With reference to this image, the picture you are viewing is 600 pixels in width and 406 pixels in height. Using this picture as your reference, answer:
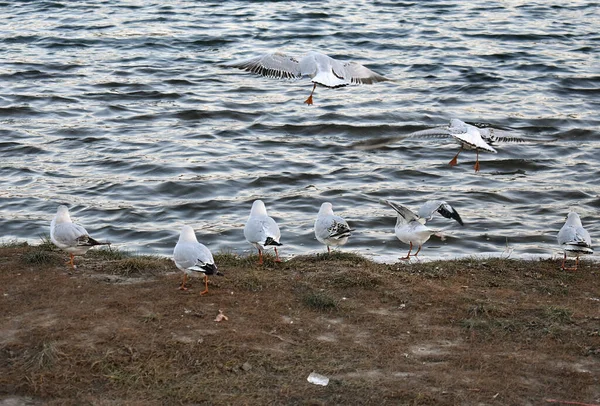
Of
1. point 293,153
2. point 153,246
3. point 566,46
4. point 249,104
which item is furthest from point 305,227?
point 566,46

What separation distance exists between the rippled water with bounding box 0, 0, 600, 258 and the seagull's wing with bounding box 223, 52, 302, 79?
166cm

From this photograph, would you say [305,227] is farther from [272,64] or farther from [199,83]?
[199,83]

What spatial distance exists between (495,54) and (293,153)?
25.5 feet

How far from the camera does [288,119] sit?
1648cm

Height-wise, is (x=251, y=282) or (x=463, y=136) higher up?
(x=463, y=136)

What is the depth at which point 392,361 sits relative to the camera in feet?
20.2

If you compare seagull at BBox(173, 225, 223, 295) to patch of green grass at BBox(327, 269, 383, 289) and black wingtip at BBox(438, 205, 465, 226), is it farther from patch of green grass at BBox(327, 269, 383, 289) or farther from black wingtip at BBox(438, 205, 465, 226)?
black wingtip at BBox(438, 205, 465, 226)

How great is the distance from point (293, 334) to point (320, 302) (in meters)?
0.60

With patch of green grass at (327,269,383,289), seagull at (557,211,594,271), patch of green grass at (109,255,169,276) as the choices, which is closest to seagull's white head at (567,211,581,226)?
seagull at (557,211,594,271)

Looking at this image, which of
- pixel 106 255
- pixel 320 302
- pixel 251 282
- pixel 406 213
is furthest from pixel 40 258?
pixel 406 213

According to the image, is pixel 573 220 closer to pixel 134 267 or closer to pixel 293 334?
pixel 293 334

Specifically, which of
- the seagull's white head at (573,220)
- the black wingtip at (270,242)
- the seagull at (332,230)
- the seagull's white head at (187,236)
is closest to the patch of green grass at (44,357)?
the seagull's white head at (187,236)

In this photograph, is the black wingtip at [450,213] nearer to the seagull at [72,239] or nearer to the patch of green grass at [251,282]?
the patch of green grass at [251,282]

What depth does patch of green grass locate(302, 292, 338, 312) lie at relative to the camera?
23.4ft
